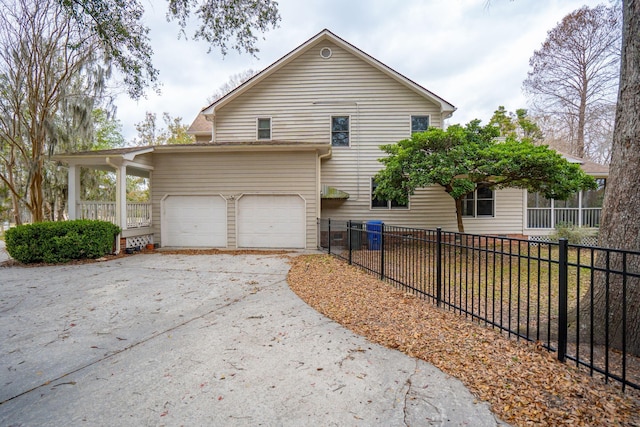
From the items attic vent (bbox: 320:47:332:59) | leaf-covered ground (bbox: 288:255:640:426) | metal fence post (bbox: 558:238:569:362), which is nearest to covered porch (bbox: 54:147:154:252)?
leaf-covered ground (bbox: 288:255:640:426)

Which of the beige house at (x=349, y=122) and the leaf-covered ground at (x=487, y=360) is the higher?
the beige house at (x=349, y=122)

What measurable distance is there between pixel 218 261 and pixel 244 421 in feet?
23.1

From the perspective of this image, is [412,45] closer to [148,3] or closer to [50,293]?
[148,3]

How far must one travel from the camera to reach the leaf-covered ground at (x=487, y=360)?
87.3 inches

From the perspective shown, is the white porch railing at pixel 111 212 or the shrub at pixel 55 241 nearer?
the shrub at pixel 55 241

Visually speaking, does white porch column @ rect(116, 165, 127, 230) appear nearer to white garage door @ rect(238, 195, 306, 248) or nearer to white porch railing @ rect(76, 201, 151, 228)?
white porch railing @ rect(76, 201, 151, 228)

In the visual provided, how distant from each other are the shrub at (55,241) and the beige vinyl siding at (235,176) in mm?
2423

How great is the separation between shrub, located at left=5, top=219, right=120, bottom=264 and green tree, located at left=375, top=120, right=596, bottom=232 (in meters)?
8.95

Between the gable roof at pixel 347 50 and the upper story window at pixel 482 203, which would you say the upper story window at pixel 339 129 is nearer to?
the gable roof at pixel 347 50

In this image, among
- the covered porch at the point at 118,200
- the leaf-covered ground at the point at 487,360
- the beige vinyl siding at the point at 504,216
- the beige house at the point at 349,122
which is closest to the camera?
the leaf-covered ground at the point at 487,360

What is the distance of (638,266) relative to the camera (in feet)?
10.6

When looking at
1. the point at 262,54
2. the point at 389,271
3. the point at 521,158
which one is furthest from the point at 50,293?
the point at 521,158

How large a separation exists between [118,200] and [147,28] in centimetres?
608

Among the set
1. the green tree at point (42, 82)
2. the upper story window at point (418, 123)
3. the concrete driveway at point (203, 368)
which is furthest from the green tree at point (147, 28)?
the upper story window at point (418, 123)
